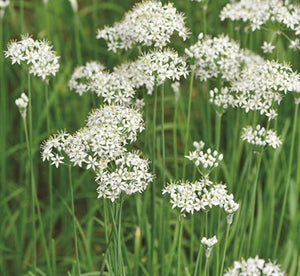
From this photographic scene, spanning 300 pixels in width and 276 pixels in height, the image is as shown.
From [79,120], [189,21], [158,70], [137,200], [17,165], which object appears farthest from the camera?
[17,165]

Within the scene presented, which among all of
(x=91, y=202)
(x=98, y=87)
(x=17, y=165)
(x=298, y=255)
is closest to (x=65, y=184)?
(x=91, y=202)

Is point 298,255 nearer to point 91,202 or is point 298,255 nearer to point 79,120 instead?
point 91,202

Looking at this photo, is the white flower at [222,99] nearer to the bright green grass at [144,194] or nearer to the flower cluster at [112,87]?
the bright green grass at [144,194]

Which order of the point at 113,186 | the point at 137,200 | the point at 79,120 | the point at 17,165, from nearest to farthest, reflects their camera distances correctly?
the point at 113,186 → the point at 137,200 → the point at 79,120 → the point at 17,165

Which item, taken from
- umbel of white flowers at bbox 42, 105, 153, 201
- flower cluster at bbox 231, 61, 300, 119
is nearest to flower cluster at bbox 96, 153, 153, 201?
umbel of white flowers at bbox 42, 105, 153, 201

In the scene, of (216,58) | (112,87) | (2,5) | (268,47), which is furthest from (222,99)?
(2,5)

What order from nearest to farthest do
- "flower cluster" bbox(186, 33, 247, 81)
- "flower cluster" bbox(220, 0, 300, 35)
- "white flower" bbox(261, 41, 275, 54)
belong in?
"flower cluster" bbox(186, 33, 247, 81)
"flower cluster" bbox(220, 0, 300, 35)
"white flower" bbox(261, 41, 275, 54)

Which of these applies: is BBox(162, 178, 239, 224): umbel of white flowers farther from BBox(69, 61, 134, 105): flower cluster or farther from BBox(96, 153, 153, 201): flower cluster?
BBox(69, 61, 134, 105): flower cluster
